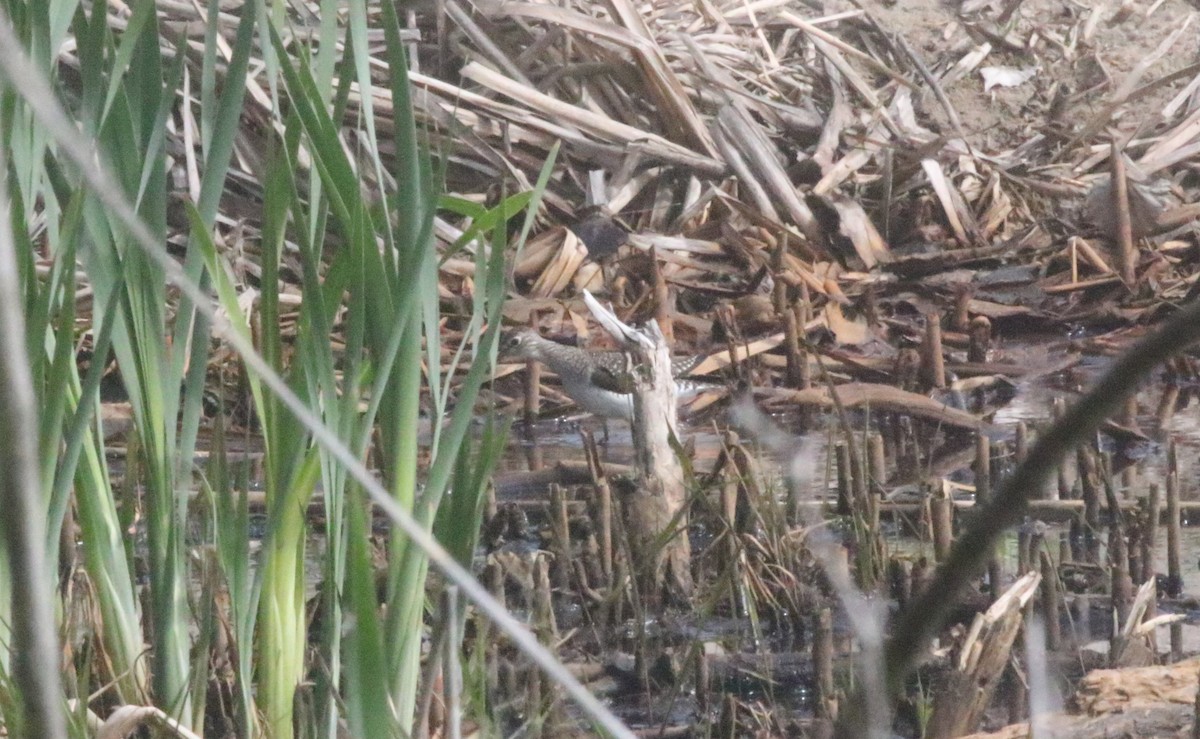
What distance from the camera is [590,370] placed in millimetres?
5078

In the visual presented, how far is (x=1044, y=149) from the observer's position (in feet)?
25.3

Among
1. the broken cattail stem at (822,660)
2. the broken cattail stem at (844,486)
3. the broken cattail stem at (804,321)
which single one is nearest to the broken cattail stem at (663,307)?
the broken cattail stem at (804,321)

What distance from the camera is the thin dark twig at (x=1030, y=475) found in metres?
0.51

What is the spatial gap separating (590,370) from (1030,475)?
4555 mm

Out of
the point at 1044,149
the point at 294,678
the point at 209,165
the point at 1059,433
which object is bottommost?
the point at 294,678

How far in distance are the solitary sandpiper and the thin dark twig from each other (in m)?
4.09

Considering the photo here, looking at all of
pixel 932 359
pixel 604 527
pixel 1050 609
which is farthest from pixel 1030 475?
pixel 932 359

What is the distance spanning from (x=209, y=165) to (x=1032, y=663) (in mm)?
1189

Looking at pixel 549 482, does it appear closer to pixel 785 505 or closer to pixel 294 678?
pixel 785 505

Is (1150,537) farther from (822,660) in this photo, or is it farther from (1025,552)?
(822,660)

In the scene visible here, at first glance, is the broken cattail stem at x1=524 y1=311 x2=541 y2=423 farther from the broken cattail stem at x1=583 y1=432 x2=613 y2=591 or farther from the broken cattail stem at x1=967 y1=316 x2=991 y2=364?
the broken cattail stem at x1=583 y1=432 x2=613 y2=591

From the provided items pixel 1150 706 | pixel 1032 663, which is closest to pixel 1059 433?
pixel 1032 663

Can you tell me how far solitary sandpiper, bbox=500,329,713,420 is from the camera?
4988 mm

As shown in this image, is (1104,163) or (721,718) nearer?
(721,718)
